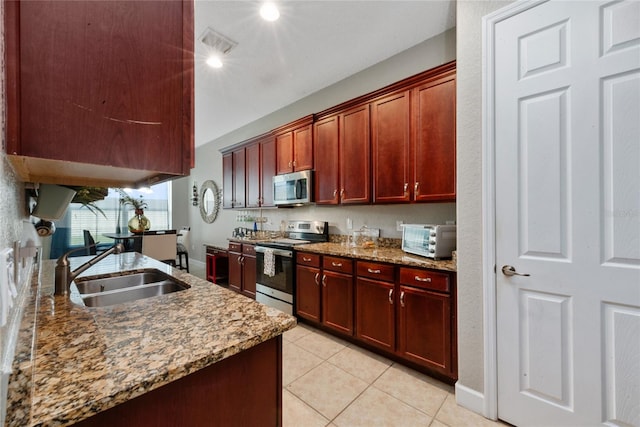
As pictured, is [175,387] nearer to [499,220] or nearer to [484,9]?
[499,220]

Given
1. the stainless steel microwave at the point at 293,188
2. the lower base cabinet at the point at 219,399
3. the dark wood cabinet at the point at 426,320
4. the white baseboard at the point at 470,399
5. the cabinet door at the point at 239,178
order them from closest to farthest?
the lower base cabinet at the point at 219,399, the white baseboard at the point at 470,399, the dark wood cabinet at the point at 426,320, the stainless steel microwave at the point at 293,188, the cabinet door at the point at 239,178

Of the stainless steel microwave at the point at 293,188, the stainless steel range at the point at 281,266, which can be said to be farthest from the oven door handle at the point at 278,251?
the stainless steel microwave at the point at 293,188

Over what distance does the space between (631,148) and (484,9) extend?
3.71 ft

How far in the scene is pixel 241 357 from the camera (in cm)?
79

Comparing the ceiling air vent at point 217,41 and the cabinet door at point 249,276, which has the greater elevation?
the ceiling air vent at point 217,41

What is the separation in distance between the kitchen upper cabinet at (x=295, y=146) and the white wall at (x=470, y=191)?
1.77m

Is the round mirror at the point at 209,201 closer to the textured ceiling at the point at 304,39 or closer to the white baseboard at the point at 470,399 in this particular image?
the textured ceiling at the point at 304,39

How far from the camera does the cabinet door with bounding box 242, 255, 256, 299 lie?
353 centimetres

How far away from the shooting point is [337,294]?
8.16ft

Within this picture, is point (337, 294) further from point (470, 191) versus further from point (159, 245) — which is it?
point (159, 245)

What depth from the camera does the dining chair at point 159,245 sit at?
4090mm

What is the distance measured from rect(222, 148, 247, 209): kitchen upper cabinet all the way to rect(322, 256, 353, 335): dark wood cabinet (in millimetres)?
2296

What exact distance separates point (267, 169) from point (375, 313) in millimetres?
2468

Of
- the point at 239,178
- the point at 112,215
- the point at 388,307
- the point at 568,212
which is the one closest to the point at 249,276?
the point at 239,178
